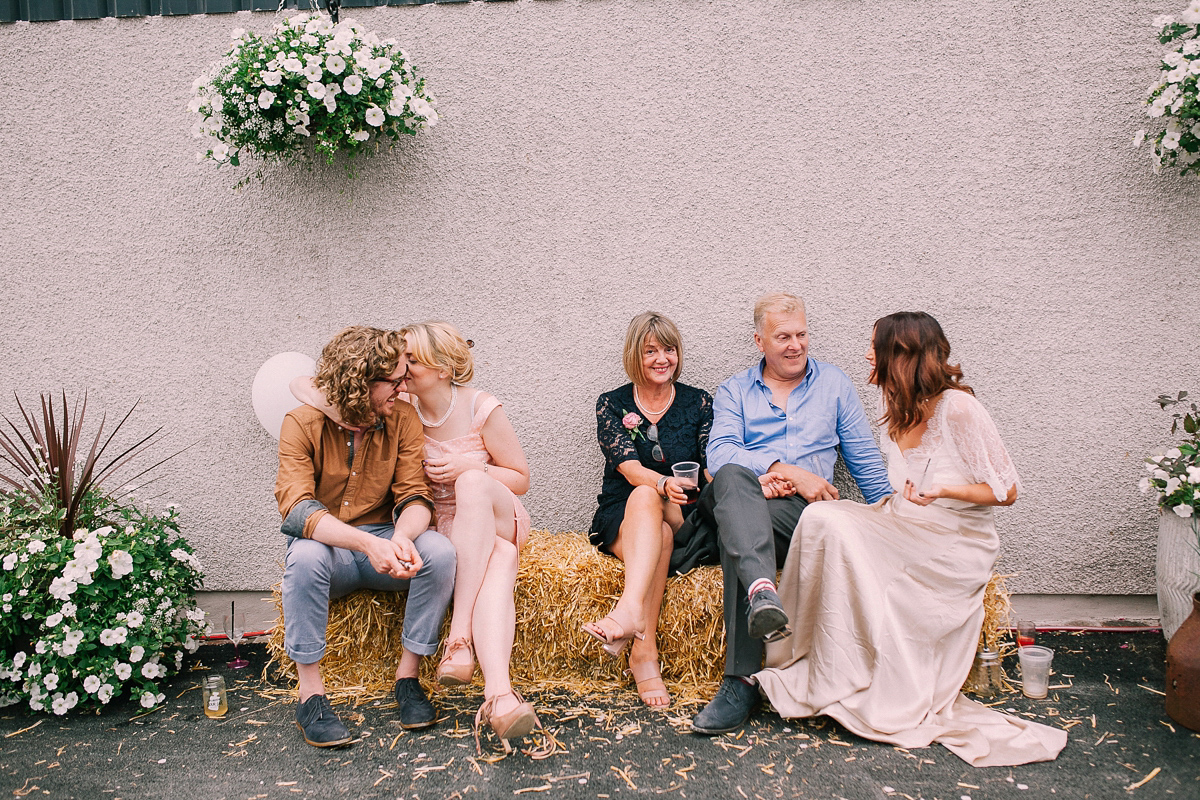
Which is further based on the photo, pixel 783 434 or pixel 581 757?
pixel 783 434

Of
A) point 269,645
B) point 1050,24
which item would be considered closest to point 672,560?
point 269,645

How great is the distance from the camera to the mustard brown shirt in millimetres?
2914

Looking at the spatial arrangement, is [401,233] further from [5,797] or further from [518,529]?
[5,797]

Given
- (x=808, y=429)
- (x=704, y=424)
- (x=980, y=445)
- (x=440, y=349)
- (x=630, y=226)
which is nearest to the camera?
(x=980, y=445)

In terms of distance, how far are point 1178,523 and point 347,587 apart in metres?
3.41

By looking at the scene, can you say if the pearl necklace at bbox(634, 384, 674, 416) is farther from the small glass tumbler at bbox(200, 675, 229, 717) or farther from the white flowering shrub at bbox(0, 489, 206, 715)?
the white flowering shrub at bbox(0, 489, 206, 715)

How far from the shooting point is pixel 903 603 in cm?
276

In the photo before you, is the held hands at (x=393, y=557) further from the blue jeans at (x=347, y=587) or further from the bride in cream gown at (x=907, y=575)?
the bride in cream gown at (x=907, y=575)

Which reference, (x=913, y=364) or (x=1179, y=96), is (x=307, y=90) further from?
(x=1179, y=96)

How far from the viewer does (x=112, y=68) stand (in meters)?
3.88

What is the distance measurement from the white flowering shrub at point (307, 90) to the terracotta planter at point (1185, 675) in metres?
3.60

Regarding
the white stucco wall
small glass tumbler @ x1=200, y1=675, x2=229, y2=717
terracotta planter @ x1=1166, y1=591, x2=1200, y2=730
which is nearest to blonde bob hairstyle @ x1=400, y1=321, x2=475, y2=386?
the white stucco wall

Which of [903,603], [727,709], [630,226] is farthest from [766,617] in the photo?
[630,226]

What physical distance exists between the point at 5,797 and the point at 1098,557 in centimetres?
447
